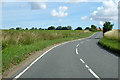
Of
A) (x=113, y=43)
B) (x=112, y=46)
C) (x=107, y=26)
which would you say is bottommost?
(x=112, y=46)

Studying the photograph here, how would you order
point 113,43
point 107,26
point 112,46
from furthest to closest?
point 107,26 → point 113,43 → point 112,46

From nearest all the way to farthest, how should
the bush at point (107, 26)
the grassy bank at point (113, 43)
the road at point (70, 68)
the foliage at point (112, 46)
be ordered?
the road at point (70, 68)
the foliage at point (112, 46)
the grassy bank at point (113, 43)
the bush at point (107, 26)

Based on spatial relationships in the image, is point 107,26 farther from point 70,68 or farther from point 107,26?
point 70,68

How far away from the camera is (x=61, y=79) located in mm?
6430

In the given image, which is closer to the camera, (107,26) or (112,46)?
(112,46)

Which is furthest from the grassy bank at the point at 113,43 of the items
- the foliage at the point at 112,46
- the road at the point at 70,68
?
the road at the point at 70,68

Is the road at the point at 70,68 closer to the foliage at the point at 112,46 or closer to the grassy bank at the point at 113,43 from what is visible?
the foliage at the point at 112,46

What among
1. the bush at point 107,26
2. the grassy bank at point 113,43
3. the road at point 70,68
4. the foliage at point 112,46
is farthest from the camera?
the bush at point 107,26

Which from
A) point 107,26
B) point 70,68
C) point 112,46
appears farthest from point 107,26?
point 70,68

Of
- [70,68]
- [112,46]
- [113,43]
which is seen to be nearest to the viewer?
[70,68]

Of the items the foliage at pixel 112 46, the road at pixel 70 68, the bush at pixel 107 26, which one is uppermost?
the bush at pixel 107 26

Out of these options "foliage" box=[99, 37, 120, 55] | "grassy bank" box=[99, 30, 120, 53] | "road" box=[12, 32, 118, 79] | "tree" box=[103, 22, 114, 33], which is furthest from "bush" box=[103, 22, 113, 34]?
"road" box=[12, 32, 118, 79]

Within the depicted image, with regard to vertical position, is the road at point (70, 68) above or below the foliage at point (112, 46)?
below

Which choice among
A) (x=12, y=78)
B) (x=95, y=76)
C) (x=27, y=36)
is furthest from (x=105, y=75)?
(x=27, y=36)
